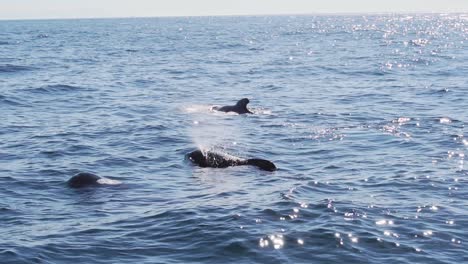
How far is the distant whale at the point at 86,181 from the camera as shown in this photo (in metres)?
17.6

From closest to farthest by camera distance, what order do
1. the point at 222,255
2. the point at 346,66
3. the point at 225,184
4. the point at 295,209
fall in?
the point at 222,255, the point at 295,209, the point at 225,184, the point at 346,66

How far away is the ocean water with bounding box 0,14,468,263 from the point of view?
42.7 ft

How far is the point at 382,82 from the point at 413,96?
7.56 metres

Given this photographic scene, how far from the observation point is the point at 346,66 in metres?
54.6

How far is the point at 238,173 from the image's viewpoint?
61.4 feet

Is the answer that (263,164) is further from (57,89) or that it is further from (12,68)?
(12,68)

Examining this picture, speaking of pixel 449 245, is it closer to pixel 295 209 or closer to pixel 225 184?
pixel 295 209

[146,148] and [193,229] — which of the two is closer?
[193,229]

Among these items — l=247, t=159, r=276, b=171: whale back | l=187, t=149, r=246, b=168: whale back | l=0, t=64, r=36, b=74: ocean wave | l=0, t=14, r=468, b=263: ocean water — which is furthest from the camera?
l=0, t=64, r=36, b=74: ocean wave

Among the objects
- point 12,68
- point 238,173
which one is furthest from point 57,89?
point 238,173

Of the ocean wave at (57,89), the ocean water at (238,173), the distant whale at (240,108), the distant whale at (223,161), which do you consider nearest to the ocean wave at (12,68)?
the ocean water at (238,173)

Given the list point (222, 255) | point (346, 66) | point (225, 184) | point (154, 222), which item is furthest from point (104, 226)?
point (346, 66)

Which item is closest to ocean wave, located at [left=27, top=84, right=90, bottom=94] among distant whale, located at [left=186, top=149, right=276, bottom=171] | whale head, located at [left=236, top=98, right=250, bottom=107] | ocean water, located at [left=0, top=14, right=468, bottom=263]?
ocean water, located at [left=0, top=14, right=468, bottom=263]

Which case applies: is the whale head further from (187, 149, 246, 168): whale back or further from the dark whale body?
the dark whale body
